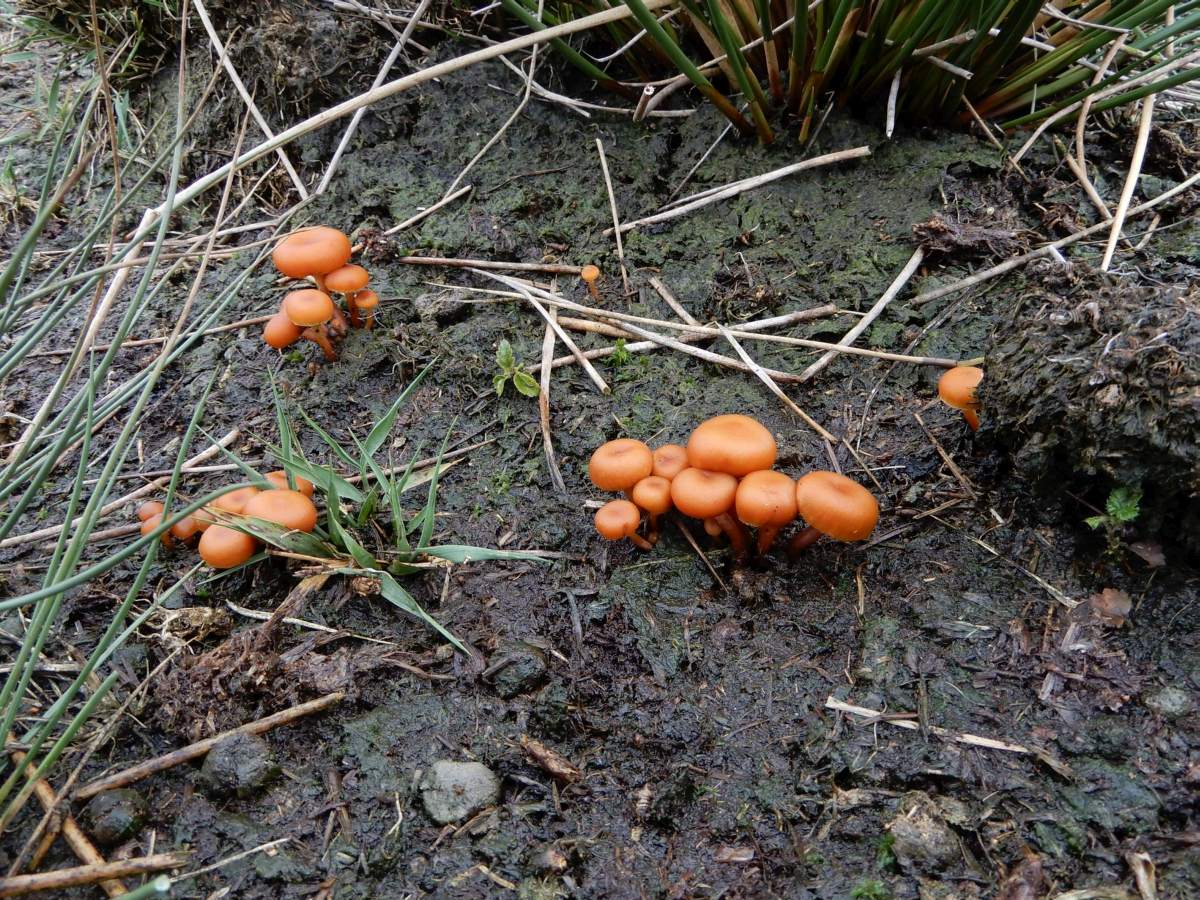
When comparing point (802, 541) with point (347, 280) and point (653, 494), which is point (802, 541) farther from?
point (347, 280)

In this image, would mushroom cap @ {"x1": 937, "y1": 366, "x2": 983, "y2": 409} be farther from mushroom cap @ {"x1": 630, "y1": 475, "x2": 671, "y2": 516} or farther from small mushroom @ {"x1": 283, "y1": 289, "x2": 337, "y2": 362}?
small mushroom @ {"x1": 283, "y1": 289, "x2": 337, "y2": 362}

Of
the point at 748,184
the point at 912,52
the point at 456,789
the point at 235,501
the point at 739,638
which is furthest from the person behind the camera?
the point at 748,184

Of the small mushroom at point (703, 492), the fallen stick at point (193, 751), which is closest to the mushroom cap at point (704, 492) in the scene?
the small mushroom at point (703, 492)

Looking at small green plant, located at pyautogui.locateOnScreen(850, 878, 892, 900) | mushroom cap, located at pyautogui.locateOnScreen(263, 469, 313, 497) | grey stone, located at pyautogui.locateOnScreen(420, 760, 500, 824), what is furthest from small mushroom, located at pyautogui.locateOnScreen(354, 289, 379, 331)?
small green plant, located at pyautogui.locateOnScreen(850, 878, 892, 900)


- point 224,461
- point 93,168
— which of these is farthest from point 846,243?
point 93,168

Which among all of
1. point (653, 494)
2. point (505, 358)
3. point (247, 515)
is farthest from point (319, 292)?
point (653, 494)

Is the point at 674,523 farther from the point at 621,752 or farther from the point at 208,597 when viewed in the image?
the point at 208,597
